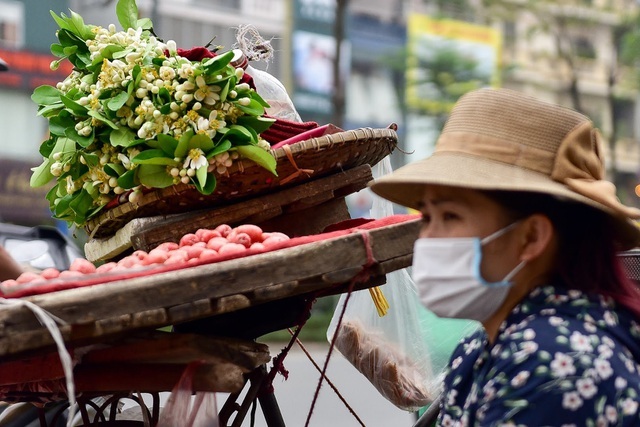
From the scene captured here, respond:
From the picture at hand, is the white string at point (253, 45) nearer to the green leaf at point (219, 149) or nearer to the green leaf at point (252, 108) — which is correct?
the green leaf at point (252, 108)

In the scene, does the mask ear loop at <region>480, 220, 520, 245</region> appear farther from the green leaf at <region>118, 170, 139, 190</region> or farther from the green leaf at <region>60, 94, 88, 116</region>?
the green leaf at <region>60, 94, 88, 116</region>

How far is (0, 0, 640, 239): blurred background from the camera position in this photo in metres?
21.8

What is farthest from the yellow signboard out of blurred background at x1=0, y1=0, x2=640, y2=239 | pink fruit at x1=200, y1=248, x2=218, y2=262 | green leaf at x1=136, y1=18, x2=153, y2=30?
pink fruit at x1=200, y1=248, x2=218, y2=262

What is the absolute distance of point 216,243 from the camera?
2.21 metres

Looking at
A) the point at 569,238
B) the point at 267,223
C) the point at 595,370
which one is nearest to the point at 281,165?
the point at 267,223

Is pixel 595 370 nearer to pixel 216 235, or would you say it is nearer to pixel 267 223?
pixel 216 235

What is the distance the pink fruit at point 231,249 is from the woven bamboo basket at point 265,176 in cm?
48

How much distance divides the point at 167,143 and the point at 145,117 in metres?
0.09

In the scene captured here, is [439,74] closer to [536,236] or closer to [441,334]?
[441,334]

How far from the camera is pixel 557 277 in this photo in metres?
1.83

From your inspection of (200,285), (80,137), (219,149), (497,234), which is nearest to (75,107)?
(80,137)

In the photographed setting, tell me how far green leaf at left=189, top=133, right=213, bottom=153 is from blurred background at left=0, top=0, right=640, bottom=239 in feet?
35.1

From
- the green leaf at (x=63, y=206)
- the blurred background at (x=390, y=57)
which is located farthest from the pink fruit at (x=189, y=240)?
the blurred background at (x=390, y=57)

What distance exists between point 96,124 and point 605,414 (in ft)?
5.03
